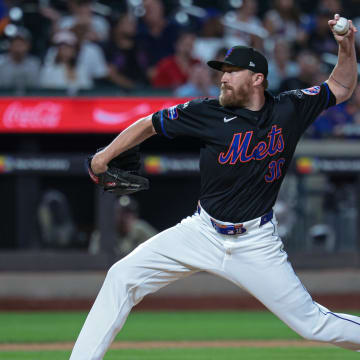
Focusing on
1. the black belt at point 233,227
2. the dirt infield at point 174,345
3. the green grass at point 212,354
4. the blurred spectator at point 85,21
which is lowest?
the dirt infield at point 174,345

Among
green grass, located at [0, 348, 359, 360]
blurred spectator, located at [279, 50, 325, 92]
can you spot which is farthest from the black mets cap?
blurred spectator, located at [279, 50, 325, 92]

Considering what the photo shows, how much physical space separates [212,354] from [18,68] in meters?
4.58

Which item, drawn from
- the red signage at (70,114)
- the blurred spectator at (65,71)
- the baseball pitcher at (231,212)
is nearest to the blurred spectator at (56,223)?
the red signage at (70,114)

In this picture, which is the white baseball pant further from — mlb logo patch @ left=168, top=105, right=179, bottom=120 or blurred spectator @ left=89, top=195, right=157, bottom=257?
blurred spectator @ left=89, top=195, right=157, bottom=257

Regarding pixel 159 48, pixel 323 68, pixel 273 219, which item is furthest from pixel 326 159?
pixel 273 219

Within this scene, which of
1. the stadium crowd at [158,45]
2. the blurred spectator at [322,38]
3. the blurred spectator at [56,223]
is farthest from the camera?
the blurred spectator at [322,38]

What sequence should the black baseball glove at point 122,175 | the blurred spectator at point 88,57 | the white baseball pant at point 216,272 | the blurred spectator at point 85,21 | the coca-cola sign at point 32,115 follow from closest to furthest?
the white baseball pant at point 216,272
the black baseball glove at point 122,175
the coca-cola sign at point 32,115
the blurred spectator at point 88,57
the blurred spectator at point 85,21

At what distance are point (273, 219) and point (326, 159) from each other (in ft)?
16.5

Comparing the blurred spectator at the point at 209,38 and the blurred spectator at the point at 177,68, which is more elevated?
the blurred spectator at the point at 209,38

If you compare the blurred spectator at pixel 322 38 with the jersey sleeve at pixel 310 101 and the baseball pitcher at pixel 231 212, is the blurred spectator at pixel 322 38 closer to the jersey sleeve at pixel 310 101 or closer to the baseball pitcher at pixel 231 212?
the jersey sleeve at pixel 310 101

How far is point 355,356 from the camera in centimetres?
579

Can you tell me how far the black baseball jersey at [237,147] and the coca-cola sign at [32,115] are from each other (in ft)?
15.9

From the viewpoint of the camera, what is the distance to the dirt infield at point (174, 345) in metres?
6.35

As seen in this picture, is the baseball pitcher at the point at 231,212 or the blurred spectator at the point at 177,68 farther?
the blurred spectator at the point at 177,68
